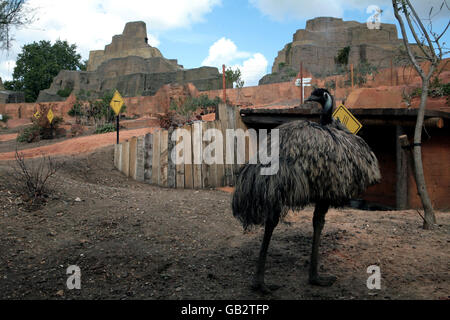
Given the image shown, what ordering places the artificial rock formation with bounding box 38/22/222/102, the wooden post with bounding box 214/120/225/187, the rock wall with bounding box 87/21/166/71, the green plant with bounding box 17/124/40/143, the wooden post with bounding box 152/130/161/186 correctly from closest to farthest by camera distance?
the wooden post with bounding box 152/130/161/186
the wooden post with bounding box 214/120/225/187
the green plant with bounding box 17/124/40/143
the artificial rock formation with bounding box 38/22/222/102
the rock wall with bounding box 87/21/166/71

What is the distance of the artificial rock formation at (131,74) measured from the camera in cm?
3638

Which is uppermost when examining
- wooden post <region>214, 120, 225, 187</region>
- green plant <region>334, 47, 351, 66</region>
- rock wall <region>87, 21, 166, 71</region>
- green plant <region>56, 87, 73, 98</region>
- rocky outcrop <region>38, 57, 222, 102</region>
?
rock wall <region>87, 21, 166, 71</region>

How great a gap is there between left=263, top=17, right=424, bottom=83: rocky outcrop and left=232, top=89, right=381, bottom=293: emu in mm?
36238

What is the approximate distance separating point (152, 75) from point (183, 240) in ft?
120

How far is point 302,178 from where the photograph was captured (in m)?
2.92

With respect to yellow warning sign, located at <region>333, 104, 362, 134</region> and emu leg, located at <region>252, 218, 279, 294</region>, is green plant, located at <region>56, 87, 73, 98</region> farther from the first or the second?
emu leg, located at <region>252, 218, 279, 294</region>

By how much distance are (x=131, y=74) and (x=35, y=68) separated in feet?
52.6

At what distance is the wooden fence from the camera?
27.3ft

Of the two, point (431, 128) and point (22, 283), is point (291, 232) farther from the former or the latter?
point (431, 128)

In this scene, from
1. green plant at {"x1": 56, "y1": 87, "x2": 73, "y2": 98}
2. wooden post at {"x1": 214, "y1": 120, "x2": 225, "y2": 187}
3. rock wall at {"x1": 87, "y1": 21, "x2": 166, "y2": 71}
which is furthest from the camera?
rock wall at {"x1": 87, "y1": 21, "x2": 166, "y2": 71}

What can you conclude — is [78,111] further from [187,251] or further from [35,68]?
[35,68]

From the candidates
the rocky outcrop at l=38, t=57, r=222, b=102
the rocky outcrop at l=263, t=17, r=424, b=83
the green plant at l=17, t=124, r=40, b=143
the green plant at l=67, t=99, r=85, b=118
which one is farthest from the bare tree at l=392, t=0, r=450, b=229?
the rocky outcrop at l=263, t=17, r=424, b=83

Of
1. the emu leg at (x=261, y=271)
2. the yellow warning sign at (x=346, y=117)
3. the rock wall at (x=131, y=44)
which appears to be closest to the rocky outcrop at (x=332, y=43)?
the rock wall at (x=131, y=44)
